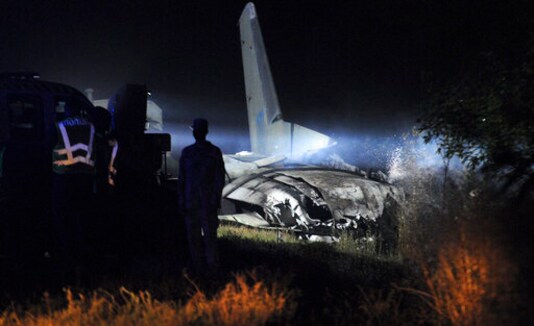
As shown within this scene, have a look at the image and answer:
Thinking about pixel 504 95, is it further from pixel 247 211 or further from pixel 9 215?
pixel 247 211

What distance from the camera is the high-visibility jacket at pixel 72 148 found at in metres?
5.80

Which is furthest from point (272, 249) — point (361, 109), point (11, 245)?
point (361, 109)

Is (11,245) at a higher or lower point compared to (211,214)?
lower

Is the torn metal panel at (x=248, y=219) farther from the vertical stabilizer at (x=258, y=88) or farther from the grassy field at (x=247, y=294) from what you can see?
the vertical stabilizer at (x=258, y=88)

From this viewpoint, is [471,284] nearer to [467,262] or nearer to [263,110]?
[467,262]

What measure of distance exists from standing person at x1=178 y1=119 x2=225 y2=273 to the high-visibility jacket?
4.13 feet

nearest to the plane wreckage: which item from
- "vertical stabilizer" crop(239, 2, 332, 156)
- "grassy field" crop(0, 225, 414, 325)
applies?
"vertical stabilizer" crop(239, 2, 332, 156)

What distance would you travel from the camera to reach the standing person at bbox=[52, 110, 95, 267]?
5.82 metres

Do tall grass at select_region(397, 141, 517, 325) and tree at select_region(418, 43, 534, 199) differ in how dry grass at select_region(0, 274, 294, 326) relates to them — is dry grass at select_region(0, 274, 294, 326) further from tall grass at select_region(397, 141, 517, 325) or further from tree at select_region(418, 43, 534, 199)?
tree at select_region(418, 43, 534, 199)

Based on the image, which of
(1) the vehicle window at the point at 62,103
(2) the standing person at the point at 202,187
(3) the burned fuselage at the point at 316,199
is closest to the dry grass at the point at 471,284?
(2) the standing person at the point at 202,187

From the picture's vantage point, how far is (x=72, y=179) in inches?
231

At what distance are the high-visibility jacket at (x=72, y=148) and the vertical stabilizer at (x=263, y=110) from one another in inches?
385

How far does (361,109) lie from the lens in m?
14.0

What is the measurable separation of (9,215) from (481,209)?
574 centimetres
